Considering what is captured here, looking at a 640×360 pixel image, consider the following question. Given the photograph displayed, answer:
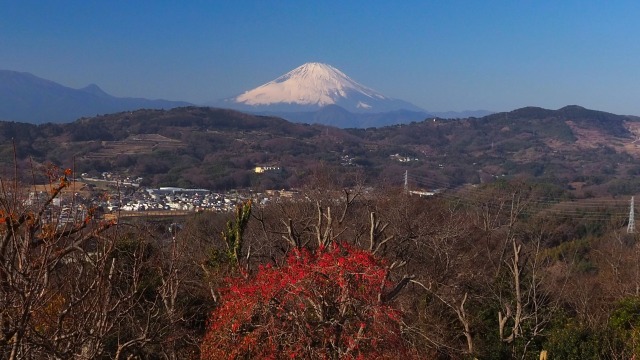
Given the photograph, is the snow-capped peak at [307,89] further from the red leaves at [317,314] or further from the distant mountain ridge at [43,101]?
the red leaves at [317,314]

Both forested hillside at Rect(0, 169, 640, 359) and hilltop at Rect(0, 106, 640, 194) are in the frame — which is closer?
forested hillside at Rect(0, 169, 640, 359)

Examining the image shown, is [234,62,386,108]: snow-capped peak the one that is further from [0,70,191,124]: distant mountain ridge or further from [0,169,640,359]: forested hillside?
[0,169,640,359]: forested hillside

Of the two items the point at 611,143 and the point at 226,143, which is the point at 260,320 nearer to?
the point at 226,143

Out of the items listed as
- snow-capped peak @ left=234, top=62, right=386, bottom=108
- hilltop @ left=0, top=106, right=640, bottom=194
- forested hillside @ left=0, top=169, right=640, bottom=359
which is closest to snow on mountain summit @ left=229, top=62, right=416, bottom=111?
snow-capped peak @ left=234, top=62, right=386, bottom=108

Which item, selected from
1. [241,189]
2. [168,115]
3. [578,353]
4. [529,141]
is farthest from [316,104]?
[578,353]

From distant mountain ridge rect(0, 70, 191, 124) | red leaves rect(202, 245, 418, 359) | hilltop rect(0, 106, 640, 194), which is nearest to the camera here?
red leaves rect(202, 245, 418, 359)

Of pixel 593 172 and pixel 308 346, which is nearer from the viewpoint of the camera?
pixel 308 346

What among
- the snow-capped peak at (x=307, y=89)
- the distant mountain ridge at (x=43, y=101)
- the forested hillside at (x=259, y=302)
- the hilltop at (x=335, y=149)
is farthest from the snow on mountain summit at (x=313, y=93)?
the forested hillside at (x=259, y=302)

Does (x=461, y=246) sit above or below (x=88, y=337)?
below
